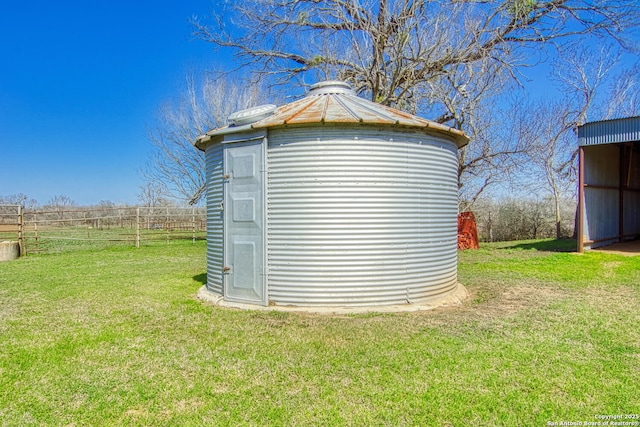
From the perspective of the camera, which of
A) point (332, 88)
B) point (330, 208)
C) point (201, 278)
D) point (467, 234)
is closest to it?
point (330, 208)

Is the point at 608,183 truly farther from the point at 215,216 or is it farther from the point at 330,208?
the point at 215,216

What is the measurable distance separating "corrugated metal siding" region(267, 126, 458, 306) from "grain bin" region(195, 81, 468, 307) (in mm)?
14

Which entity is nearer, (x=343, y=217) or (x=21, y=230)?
(x=343, y=217)

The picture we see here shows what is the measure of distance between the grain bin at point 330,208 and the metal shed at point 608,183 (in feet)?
25.3

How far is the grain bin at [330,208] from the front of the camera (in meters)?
6.09

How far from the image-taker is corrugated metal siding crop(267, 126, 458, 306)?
20.0 feet

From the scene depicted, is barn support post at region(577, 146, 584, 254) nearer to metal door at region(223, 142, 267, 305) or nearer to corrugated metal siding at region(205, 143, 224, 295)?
metal door at region(223, 142, 267, 305)

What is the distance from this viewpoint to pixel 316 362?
4152mm

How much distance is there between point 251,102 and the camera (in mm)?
21406

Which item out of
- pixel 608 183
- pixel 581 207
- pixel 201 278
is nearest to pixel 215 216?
pixel 201 278

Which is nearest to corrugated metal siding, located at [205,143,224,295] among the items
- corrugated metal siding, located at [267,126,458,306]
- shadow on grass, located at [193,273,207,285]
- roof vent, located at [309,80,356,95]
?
corrugated metal siding, located at [267,126,458,306]

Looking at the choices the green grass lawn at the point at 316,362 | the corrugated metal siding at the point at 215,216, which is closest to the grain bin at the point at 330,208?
the corrugated metal siding at the point at 215,216

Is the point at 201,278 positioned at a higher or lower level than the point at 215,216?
lower

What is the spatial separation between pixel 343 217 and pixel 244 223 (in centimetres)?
155
